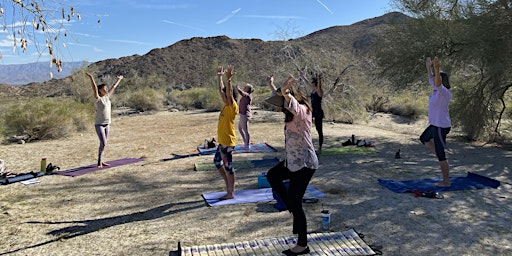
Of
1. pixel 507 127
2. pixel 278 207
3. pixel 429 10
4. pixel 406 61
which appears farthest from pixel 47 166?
pixel 507 127

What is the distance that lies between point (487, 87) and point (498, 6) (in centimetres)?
251

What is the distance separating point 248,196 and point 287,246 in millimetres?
1975

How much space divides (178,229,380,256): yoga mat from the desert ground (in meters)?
0.23

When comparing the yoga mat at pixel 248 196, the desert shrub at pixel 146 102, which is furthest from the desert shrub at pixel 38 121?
the desert shrub at pixel 146 102

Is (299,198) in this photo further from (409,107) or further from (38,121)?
(409,107)

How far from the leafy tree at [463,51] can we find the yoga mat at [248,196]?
5.70m

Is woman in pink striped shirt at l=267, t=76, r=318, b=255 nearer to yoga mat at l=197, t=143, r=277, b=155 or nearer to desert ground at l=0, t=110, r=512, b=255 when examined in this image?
desert ground at l=0, t=110, r=512, b=255

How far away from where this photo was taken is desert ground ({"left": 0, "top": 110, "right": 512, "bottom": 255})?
14.3 feet

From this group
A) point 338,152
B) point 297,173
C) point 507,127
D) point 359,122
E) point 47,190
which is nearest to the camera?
point 297,173

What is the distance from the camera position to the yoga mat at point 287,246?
3941 millimetres

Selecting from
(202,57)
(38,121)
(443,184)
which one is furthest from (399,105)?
(202,57)

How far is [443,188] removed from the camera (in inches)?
244

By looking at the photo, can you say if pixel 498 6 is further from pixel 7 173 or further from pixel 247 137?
pixel 7 173

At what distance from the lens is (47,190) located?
6750 mm
